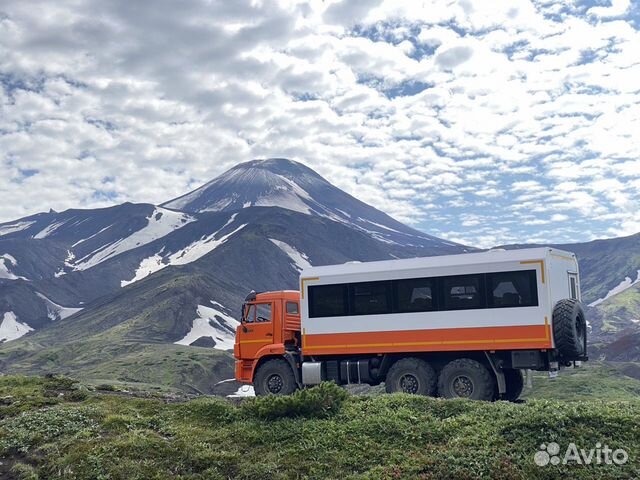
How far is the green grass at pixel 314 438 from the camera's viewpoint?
37.6ft

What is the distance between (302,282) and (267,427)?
8.40m

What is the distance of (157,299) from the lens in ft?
645

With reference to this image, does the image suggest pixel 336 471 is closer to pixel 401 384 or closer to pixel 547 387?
pixel 401 384

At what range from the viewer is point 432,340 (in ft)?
64.1

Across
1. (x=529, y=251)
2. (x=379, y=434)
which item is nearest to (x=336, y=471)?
(x=379, y=434)

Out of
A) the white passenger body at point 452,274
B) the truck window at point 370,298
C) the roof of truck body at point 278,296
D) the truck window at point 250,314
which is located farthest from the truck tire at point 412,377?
the truck window at point 250,314

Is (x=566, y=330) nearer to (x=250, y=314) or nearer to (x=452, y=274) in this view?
(x=452, y=274)

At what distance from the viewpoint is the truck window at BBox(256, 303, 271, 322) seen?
22927mm

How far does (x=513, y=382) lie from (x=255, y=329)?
31.1 ft

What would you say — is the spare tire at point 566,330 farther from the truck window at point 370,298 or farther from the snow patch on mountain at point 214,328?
the snow patch on mountain at point 214,328

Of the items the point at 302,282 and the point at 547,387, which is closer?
the point at 302,282

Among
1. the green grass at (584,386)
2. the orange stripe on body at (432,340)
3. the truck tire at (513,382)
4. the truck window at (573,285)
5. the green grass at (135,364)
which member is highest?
the truck window at (573,285)

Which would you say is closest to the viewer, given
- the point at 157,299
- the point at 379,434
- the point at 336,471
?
the point at 336,471

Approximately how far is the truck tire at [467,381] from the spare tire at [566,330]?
7.57ft
